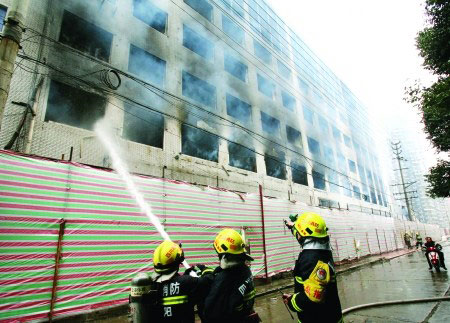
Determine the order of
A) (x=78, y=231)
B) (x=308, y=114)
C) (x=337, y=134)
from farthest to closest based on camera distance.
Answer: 1. (x=337, y=134)
2. (x=308, y=114)
3. (x=78, y=231)

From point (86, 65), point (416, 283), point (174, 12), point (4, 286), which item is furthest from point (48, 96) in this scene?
point (416, 283)

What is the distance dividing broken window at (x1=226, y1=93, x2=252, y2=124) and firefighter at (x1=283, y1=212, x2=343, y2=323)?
45.7 ft

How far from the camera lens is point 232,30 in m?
18.9

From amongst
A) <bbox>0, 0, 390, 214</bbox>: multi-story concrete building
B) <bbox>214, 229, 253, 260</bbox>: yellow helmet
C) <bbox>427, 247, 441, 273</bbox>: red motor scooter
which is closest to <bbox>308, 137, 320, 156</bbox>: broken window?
<bbox>0, 0, 390, 214</bbox>: multi-story concrete building

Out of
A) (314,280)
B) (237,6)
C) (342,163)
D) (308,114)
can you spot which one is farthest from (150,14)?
(342,163)

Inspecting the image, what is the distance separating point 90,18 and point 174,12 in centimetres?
546

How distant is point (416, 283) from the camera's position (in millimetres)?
8328

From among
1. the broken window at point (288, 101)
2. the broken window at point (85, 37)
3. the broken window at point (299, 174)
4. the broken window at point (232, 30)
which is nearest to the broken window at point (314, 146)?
the broken window at point (299, 174)

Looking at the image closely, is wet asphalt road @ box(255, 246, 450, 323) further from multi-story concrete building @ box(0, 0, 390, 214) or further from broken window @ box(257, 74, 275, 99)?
broken window @ box(257, 74, 275, 99)

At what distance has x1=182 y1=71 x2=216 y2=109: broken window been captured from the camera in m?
13.9

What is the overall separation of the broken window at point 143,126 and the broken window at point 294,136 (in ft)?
39.7

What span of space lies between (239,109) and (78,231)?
43.5ft

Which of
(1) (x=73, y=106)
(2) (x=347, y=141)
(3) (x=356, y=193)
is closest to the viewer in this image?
(1) (x=73, y=106)

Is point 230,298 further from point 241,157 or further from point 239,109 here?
point 239,109
